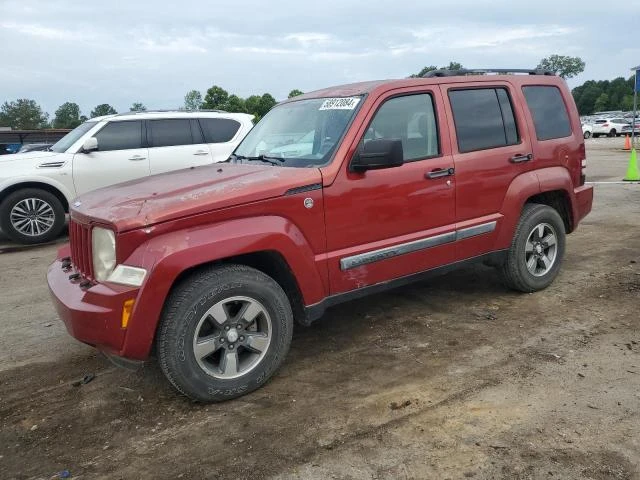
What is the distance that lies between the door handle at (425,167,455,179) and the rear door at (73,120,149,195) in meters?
5.94

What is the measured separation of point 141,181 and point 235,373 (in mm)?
1652

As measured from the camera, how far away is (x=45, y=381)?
147 inches

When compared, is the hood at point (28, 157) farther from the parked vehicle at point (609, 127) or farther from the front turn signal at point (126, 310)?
the parked vehicle at point (609, 127)

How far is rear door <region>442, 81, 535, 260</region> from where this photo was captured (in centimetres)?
433

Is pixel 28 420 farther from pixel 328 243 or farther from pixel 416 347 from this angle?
pixel 416 347

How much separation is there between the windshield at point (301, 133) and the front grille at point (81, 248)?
A: 1.39m

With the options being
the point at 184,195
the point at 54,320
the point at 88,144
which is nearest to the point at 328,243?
the point at 184,195

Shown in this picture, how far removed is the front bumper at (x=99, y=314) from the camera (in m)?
2.98

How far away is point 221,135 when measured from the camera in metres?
9.52

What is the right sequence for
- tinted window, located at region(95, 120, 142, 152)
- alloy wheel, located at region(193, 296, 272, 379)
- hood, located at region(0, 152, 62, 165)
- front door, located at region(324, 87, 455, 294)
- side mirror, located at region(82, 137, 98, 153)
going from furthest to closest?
tinted window, located at region(95, 120, 142, 152) → side mirror, located at region(82, 137, 98, 153) → hood, located at region(0, 152, 62, 165) → front door, located at region(324, 87, 455, 294) → alloy wheel, located at region(193, 296, 272, 379)

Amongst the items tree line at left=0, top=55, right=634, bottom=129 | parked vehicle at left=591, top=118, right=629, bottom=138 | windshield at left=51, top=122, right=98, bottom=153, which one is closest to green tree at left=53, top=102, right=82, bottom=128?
tree line at left=0, top=55, right=634, bottom=129

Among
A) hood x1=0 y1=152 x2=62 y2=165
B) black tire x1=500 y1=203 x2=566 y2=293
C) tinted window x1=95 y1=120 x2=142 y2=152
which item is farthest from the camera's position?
tinted window x1=95 y1=120 x2=142 y2=152

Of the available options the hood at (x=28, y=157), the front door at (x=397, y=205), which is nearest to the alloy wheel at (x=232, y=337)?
the front door at (x=397, y=205)

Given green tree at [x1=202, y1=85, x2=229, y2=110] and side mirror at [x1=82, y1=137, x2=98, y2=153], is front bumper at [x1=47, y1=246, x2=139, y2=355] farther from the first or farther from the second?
green tree at [x1=202, y1=85, x2=229, y2=110]
